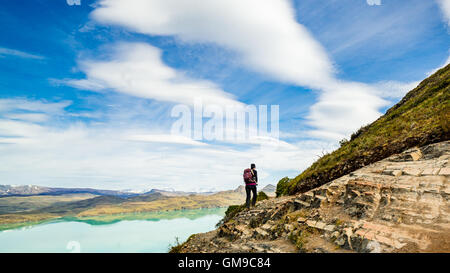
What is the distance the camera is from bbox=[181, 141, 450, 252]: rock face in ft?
24.7

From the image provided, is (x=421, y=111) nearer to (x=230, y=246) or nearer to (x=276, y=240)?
(x=276, y=240)

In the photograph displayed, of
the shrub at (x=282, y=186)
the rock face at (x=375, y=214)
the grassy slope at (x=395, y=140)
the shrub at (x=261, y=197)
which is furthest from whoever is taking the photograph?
the shrub at (x=261, y=197)

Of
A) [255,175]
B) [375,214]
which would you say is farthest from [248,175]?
[375,214]

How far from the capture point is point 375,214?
30.6ft

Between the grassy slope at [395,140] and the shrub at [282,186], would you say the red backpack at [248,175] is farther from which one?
the shrub at [282,186]

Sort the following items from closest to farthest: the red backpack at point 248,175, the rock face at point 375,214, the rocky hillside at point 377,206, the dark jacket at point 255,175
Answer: the rock face at point 375,214
the rocky hillside at point 377,206
the red backpack at point 248,175
the dark jacket at point 255,175

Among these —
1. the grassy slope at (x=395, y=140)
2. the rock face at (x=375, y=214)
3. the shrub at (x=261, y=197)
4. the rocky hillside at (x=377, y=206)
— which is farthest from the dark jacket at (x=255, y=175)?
the shrub at (x=261, y=197)

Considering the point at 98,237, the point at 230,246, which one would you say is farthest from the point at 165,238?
the point at 230,246

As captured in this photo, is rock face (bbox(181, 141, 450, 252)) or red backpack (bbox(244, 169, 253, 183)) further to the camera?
red backpack (bbox(244, 169, 253, 183))

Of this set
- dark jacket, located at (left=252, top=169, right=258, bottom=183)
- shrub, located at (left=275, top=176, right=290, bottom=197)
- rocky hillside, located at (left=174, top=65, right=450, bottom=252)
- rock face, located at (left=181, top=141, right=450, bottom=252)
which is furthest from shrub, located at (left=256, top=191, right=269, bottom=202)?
rock face, located at (left=181, top=141, right=450, bottom=252)

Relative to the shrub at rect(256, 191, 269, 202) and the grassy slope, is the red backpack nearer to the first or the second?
the grassy slope

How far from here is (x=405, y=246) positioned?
7016mm

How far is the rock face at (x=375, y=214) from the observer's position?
24.7 ft
